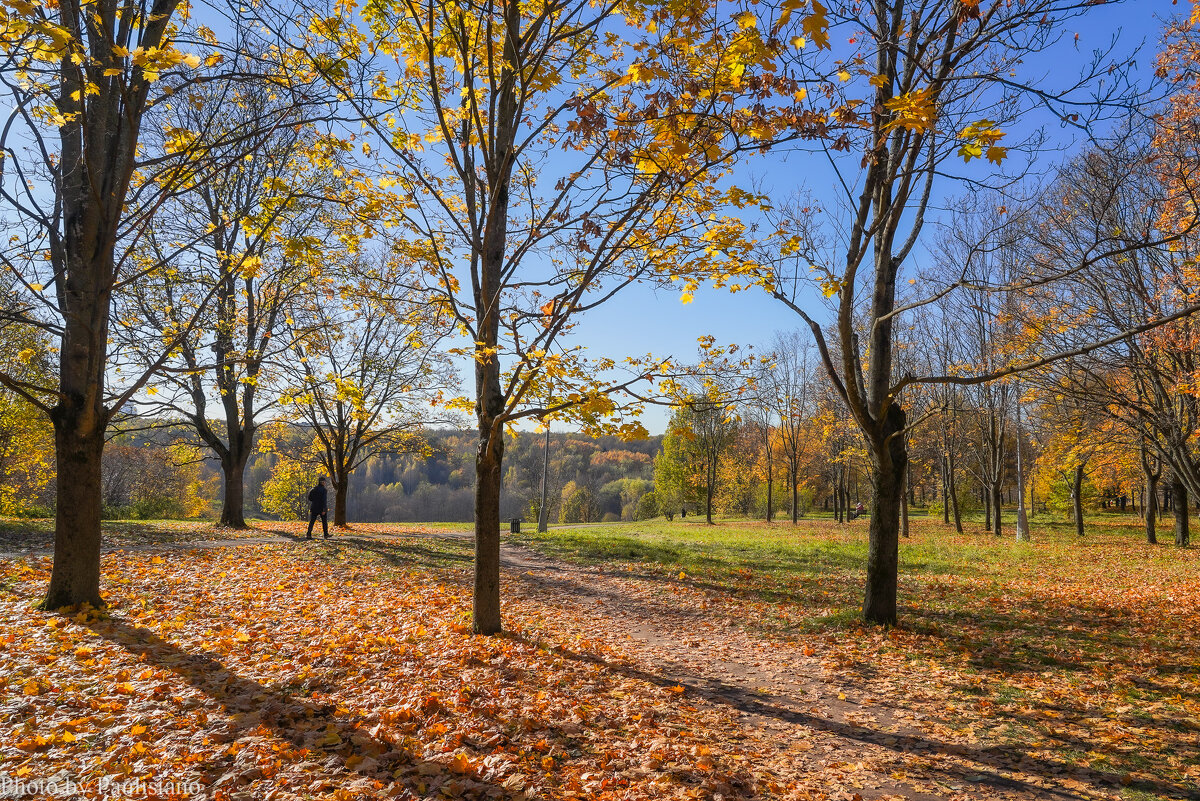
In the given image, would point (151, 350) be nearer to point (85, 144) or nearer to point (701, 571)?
point (85, 144)

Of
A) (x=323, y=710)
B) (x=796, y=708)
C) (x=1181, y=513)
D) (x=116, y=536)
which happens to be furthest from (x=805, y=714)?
(x=1181, y=513)

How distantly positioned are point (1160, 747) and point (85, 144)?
10087 mm

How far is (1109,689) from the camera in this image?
506cm

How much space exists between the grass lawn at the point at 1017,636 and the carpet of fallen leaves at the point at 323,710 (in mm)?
2310

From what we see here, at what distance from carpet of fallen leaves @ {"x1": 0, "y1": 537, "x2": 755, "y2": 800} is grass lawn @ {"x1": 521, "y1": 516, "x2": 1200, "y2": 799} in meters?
2.31

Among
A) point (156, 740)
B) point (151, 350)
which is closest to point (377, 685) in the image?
point (156, 740)

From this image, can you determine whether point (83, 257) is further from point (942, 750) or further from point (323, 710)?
point (942, 750)

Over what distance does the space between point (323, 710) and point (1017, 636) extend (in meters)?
7.60

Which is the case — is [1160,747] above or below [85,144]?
below

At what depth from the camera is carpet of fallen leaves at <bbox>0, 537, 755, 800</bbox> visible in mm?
3100

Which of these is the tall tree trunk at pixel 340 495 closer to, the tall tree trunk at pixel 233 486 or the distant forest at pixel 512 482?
the tall tree trunk at pixel 233 486

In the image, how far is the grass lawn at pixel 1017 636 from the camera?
13.5 feet

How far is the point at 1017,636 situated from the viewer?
674 cm

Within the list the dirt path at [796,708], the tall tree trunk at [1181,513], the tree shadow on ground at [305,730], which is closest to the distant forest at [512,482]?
the tall tree trunk at [1181,513]
